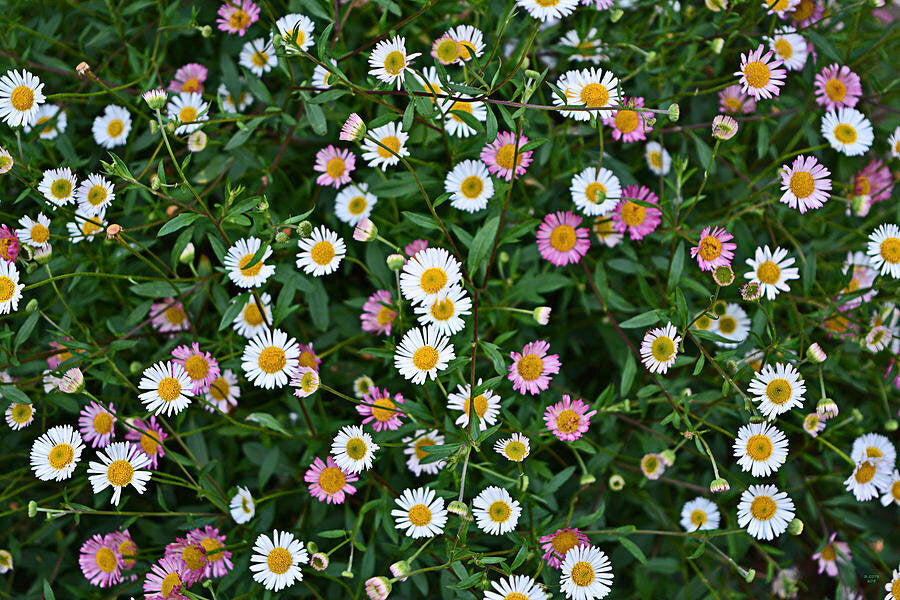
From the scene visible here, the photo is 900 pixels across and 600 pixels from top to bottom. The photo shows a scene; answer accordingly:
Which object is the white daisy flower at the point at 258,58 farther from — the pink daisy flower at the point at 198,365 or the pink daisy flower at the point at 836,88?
the pink daisy flower at the point at 836,88

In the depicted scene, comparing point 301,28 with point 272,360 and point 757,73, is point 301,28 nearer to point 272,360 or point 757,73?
point 272,360

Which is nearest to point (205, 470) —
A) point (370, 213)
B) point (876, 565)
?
point (370, 213)

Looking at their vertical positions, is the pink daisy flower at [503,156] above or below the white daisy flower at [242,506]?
above

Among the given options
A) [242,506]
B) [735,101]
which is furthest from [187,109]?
[735,101]

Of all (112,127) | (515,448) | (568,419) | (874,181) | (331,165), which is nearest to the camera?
(515,448)

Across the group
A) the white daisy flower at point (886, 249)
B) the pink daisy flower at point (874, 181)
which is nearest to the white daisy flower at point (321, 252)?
the white daisy flower at point (886, 249)

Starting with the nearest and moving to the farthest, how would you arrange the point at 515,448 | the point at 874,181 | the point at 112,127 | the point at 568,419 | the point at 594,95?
the point at 515,448 → the point at 568,419 → the point at 594,95 → the point at 112,127 → the point at 874,181
